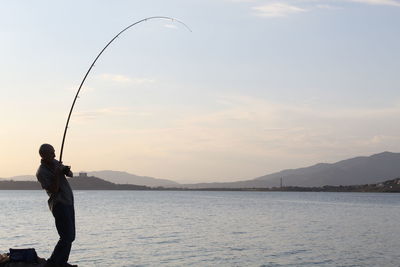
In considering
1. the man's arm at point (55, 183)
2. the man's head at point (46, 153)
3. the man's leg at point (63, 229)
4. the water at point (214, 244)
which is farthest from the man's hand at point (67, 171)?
the water at point (214, 244)

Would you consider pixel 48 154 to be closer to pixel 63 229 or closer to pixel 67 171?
pixel 67 171

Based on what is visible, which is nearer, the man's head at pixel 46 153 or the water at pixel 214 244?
the man's head at pixel 46 153

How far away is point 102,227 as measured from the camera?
4716 cm

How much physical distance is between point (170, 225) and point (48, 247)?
18594 millimetres

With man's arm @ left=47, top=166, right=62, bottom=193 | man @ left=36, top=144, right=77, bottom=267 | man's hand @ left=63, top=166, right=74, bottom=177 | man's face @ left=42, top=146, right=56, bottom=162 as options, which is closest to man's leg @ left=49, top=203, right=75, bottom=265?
man @ left=36, top=144, right=77, bottom=267

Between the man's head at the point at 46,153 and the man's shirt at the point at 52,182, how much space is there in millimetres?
88

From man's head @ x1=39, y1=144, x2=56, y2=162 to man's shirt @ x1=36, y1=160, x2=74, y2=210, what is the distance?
0.29ft

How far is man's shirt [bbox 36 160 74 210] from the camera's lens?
382 inches

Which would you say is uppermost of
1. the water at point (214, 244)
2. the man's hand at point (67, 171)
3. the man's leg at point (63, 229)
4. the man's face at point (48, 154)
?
the man's face at point (48, 154)

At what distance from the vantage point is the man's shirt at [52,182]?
382 inches

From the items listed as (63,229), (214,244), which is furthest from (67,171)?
(214,244)

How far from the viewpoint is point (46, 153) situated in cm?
977

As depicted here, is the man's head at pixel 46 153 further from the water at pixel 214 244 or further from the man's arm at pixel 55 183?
the water at pixel 214 244

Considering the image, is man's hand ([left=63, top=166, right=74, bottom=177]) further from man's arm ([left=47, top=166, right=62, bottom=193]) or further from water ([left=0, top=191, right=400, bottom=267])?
water ([left=0, top=191, right=400, bottom=267])
